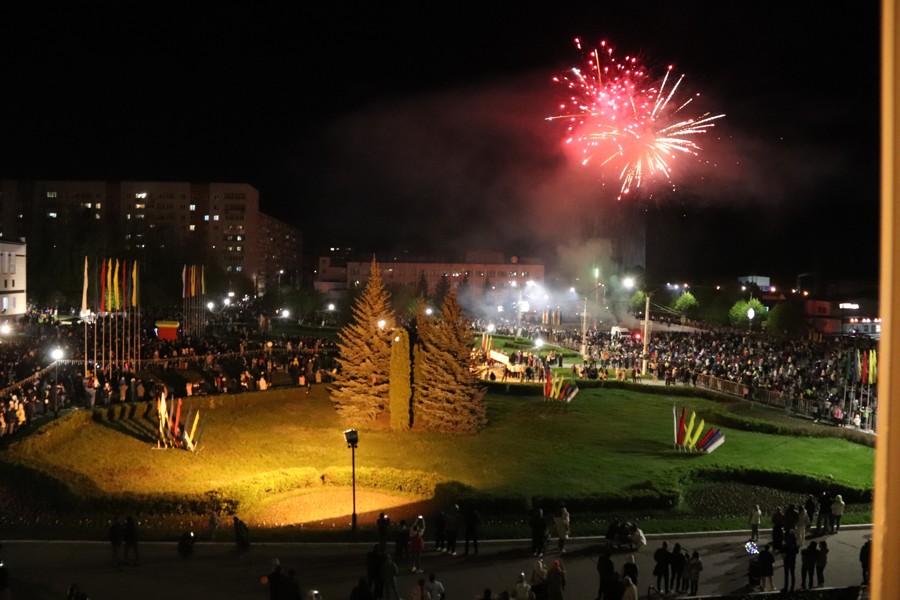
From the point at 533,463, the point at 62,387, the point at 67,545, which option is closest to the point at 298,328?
the point at 62,387

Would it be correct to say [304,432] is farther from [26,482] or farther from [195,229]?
[195,229]

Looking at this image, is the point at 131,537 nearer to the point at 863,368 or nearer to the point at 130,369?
the point at 130,369

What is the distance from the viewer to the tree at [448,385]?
28.3 metres

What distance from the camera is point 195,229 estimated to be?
114 m

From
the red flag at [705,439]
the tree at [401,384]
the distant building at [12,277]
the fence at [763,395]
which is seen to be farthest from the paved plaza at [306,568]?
the distant building at [12,277]

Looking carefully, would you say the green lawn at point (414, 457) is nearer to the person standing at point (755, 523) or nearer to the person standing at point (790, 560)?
the person standing at point (755, 523)

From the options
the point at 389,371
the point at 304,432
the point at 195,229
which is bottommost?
the point at 304,432

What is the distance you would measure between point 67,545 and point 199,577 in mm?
3502

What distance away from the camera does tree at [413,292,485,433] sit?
28.3 meters

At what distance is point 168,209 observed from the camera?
113312 millimetres

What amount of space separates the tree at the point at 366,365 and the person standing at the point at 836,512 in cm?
1819

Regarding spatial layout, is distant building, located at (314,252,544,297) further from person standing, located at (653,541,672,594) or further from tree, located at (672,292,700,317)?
person standing, located at (653,541,672,594)

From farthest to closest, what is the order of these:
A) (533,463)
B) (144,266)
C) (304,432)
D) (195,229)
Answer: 1. (195,229)
2. (144,266)
3. (304,432)
4. (533,463)

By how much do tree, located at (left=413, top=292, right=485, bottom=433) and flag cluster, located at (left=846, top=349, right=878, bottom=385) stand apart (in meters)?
15.1
